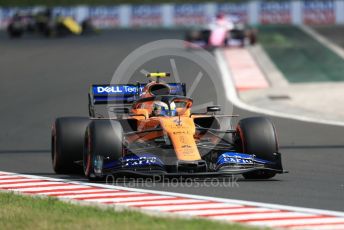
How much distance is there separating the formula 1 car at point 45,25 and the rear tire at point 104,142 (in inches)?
1581

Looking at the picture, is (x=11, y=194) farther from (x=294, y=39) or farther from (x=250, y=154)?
(x=294, y=39)

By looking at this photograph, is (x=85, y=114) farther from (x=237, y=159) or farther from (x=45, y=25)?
(x=45, y=25)

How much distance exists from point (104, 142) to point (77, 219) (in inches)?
118

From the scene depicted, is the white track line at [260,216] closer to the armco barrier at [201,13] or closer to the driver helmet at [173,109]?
the driver helmet at [173,109]

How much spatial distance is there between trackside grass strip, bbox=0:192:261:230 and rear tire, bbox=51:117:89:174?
9.40ft

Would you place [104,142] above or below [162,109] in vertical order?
below

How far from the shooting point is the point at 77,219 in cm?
1070

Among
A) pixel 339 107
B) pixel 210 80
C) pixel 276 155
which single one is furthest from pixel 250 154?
pixel 210 80

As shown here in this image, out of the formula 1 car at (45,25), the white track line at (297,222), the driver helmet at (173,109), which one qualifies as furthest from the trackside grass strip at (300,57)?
the white track line at (297,222)

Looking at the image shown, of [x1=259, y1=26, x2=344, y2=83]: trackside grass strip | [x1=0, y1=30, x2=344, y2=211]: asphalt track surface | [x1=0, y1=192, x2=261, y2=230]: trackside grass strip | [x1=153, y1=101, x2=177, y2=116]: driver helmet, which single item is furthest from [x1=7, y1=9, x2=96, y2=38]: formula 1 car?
[x1=0, y1=192, x2=261, y2=230]: trackside grass strip

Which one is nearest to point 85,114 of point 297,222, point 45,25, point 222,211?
point 222,211

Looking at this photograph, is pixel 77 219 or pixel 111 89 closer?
pixel 77 219

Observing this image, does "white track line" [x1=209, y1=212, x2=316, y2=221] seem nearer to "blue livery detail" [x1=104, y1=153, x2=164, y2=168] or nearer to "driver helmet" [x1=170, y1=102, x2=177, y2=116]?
"blue livery detail" [x1=104, y1=153, x2=164, y2=168]

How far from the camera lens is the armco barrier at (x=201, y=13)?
59844mm
